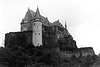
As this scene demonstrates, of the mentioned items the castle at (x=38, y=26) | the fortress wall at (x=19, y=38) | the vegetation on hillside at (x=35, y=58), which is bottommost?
the vegetation on hillside at (x=35, y=58)

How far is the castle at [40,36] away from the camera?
74562mm

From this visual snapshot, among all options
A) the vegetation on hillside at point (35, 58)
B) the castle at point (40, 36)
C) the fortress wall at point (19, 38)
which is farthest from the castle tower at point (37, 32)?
the vegetation on hillside at point (35, 58)

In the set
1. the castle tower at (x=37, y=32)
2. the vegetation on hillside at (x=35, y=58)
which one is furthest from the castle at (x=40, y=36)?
the vegetation on hillside at (x=35, y=58)

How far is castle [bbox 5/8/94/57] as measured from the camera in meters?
74.6

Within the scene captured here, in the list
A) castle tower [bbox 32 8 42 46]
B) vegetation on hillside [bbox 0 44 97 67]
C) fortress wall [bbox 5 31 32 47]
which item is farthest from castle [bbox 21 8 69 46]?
vegetation on hillside [bbox 0 44 97 67]

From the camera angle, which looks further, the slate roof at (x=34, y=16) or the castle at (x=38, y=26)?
the slate roof at (x=34, y=16)

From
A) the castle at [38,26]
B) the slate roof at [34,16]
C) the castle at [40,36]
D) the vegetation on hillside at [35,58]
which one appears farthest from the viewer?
the slate roof at [34,16]

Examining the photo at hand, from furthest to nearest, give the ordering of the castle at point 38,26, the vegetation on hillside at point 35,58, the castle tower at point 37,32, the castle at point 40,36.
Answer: the castle at point 40,36 < the castle at point 38,26 < the castle tower at point 37,32 < the vegetation on hillside at point 35,58

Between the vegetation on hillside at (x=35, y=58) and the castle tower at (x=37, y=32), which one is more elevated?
the castle tower at (x=37, y=32)

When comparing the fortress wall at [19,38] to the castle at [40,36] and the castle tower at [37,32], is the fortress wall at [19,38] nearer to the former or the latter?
the castle at [40,36]

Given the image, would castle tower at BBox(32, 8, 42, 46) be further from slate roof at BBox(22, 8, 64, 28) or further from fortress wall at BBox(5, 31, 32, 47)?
slate roof at BBox(22, 8, 64, 28)

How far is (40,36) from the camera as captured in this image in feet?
245

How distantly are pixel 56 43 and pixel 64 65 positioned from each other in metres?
12.4

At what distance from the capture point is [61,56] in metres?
72.6
